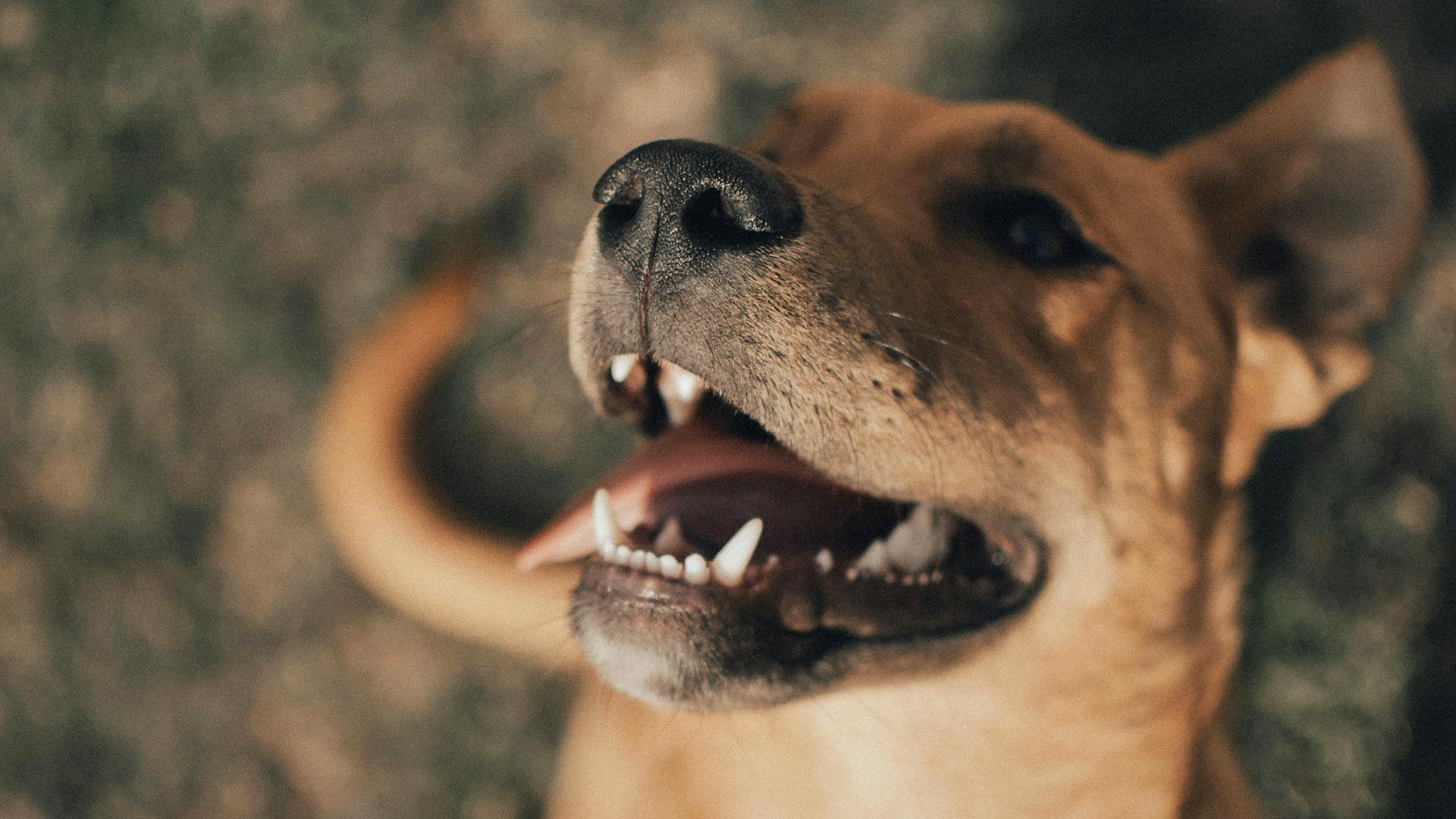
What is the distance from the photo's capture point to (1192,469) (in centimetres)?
182

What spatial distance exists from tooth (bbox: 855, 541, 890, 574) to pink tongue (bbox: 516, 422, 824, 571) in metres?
0.14

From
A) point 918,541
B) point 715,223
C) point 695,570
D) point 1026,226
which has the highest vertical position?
point 715,223

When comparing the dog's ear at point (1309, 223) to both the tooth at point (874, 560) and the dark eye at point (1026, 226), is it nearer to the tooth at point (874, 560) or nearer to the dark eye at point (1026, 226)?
the dark eye at point (1026, 226)

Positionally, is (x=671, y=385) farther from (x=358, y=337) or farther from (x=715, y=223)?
(x=358, y=337)

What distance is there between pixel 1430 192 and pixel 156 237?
413 centimetres

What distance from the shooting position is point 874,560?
5.32 ft

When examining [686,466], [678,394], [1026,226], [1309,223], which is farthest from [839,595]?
[1309,223]

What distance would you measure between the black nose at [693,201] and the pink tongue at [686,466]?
0.46m

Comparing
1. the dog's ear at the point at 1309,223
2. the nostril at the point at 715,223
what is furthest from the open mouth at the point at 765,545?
the dog's ear at the point at 1309,223

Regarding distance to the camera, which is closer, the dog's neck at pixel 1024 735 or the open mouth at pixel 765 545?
the open mouth at pixel 765 545

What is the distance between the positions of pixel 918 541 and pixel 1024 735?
0.44 metres

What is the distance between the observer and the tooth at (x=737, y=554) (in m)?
1.46

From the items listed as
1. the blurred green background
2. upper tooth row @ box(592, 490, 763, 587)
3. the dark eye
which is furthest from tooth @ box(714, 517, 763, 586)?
the blurred green background

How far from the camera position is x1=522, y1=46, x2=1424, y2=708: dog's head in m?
1.39
